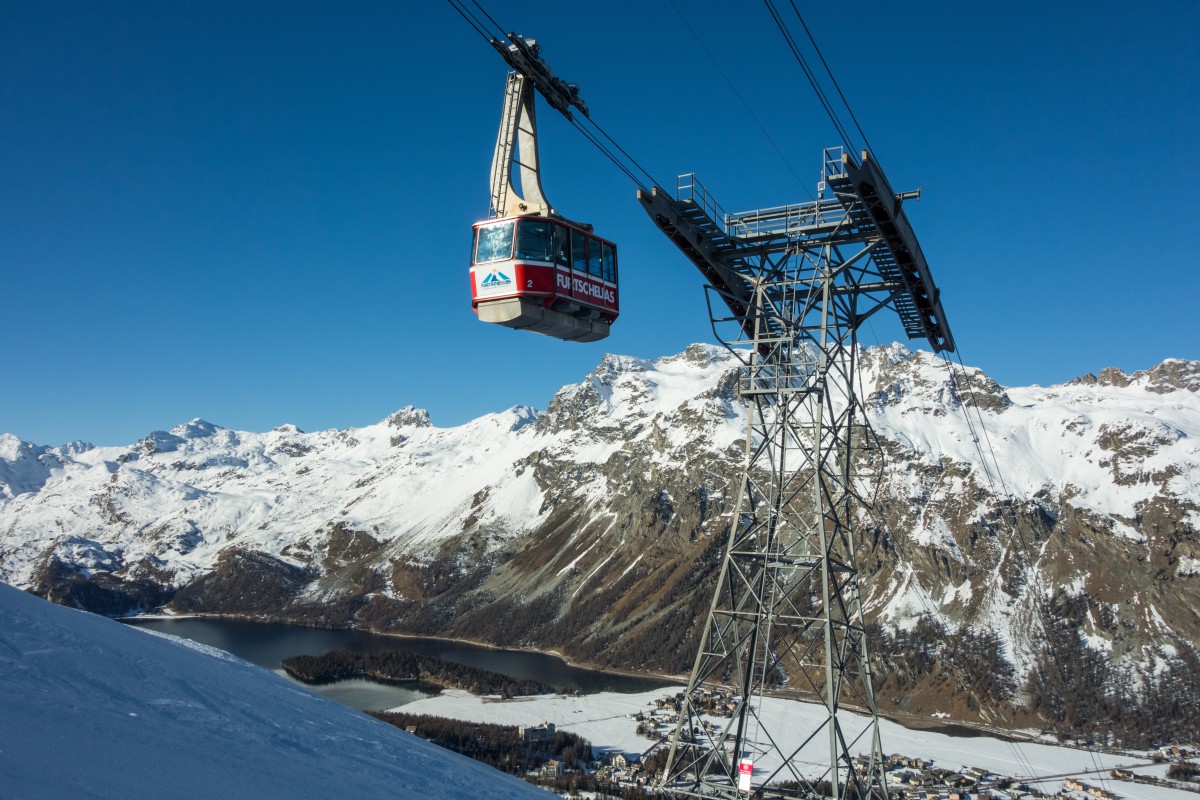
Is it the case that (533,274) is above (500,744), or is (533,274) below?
above

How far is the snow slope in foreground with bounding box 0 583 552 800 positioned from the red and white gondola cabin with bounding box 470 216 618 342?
33.8ft

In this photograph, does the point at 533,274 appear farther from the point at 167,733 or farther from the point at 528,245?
the point at 167,733

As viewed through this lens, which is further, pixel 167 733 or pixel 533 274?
pixel 533 274

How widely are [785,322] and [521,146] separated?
8.81 metres

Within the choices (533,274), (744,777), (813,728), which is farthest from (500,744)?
(533,274)

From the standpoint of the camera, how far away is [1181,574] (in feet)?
539

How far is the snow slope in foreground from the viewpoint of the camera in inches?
338

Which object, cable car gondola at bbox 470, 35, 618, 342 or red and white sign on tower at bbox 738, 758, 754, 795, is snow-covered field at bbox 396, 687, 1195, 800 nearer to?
red and white sign on tower at bbox 738, 758, 754, 795

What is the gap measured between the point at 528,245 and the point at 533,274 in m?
0.79

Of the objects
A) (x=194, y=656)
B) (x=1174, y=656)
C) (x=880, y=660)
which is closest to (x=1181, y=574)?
(x=1174, y=656)

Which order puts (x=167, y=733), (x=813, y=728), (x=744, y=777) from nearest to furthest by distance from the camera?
(x=167, y=733), (x=744, y=777), (x=813, y=728)

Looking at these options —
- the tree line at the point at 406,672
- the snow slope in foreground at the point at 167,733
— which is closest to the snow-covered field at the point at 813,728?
the tree line at the point at 406,672

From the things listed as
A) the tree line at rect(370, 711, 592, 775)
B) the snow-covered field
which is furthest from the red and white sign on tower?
the tree line at rect(370, 711, 592, 775)

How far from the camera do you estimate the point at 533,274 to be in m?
20.5
